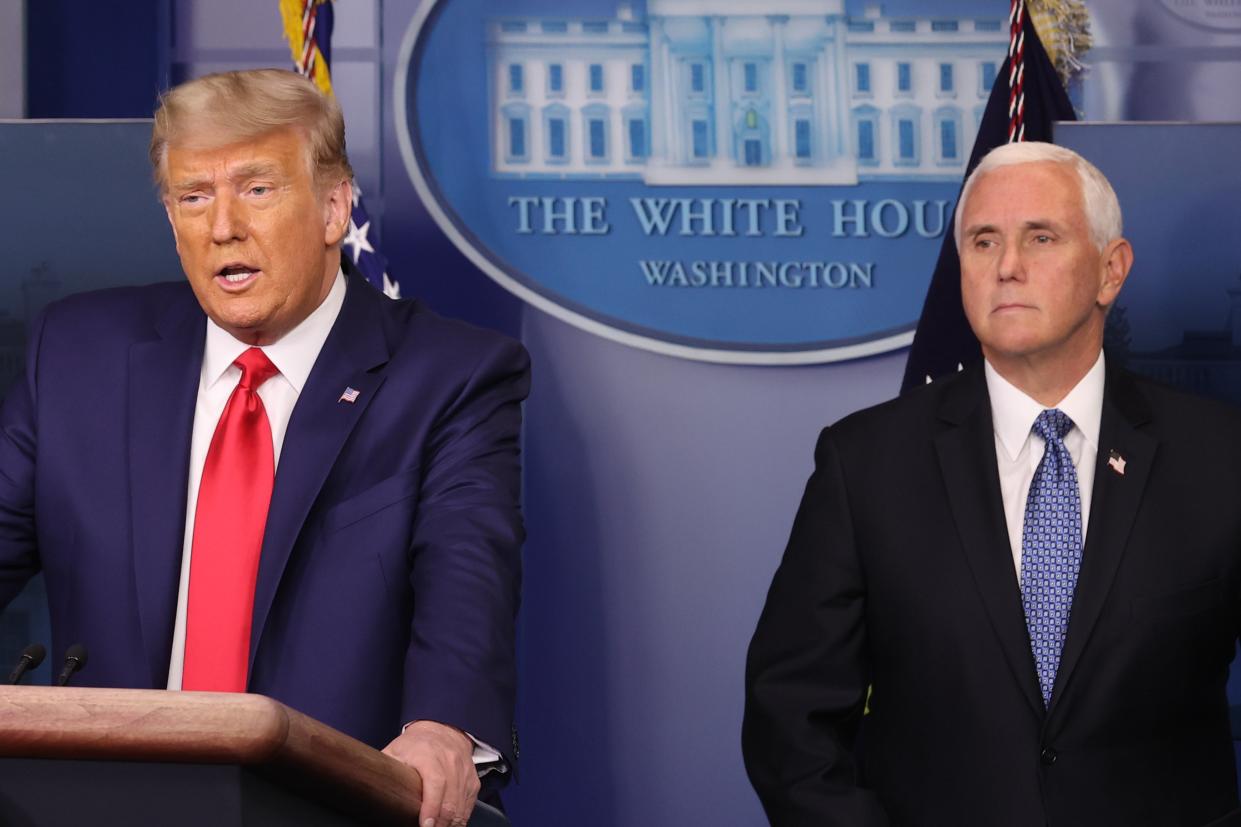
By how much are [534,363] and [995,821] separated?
1475 millimetres

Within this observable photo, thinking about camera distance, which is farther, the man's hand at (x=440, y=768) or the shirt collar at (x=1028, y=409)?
the shirt collar at (x=1028, y=409)

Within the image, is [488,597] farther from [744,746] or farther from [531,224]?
[531,224]

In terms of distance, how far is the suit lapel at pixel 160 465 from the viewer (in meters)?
2.09

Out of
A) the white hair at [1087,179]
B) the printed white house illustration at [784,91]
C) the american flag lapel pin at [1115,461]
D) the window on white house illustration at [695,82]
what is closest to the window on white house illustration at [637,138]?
the printed white house illustration at [784,91]

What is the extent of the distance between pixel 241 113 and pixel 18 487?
569 mm

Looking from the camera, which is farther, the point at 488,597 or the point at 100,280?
the point at 100,280

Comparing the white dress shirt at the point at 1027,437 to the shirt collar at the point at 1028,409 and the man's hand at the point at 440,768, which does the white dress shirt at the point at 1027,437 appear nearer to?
the shirt collar at the point at 1028,409

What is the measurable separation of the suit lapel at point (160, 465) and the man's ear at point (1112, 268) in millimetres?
1357

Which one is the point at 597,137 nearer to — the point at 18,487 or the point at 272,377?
the point at 272,377

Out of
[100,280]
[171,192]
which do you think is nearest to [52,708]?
[171,192]

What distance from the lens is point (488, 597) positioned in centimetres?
202

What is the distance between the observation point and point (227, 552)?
2.11 m

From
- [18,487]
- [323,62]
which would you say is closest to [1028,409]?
[18,487]

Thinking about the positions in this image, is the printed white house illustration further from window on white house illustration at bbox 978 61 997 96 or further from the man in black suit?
the man in black suit
